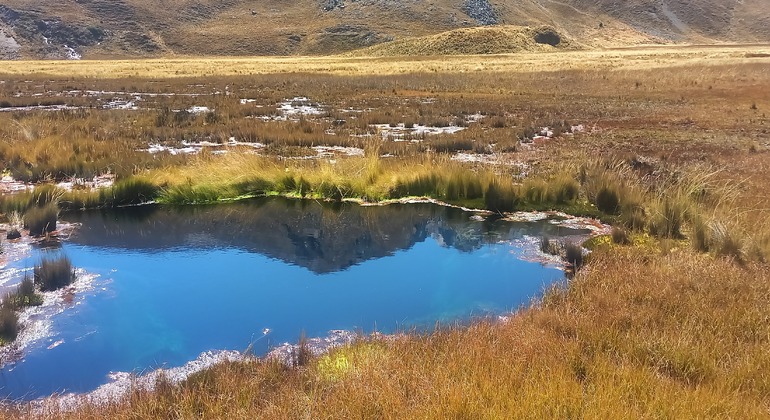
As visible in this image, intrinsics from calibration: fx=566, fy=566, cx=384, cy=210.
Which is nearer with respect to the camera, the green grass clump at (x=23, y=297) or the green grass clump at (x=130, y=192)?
the green grass clump at (x=23, y=297)

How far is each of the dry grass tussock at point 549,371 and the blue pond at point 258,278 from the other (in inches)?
49.7

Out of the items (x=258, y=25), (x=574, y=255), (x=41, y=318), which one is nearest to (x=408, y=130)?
(x=574, y=255)

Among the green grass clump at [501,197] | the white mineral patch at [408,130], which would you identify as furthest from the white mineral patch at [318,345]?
the white mineral patch at [408,130]

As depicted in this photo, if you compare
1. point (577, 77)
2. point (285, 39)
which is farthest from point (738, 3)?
point (577, 77)

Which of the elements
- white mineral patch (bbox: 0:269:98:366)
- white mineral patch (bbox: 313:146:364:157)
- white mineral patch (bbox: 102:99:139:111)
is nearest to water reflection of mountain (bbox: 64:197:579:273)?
white mineral patch (bbox: 0:269:98:366)

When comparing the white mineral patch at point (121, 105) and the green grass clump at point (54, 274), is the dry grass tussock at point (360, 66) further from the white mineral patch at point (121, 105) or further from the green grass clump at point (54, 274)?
the green grass clump at point (54, 274)

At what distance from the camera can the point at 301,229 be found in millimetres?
11516

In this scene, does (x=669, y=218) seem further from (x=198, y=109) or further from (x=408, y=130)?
(x=198, y=109)

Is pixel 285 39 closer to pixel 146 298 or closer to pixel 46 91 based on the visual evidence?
pixel 46 91

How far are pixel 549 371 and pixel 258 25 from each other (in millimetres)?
135154

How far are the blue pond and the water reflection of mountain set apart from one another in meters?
0.02

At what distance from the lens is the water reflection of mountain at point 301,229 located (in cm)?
1046

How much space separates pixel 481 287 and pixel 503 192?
4.15m

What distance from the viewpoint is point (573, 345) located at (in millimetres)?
5066
